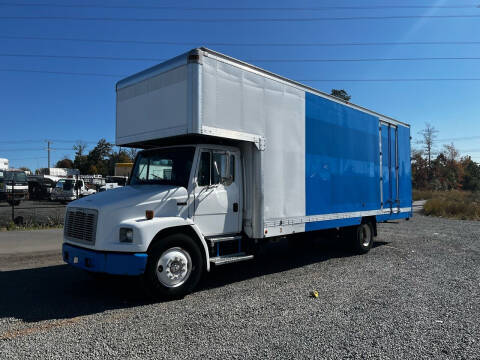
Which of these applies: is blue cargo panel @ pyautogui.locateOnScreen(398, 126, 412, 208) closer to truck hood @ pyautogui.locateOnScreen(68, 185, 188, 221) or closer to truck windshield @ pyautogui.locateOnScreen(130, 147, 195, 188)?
truck windshield @ pyautogui.locateOnScreen(130, 147, 195, 188)

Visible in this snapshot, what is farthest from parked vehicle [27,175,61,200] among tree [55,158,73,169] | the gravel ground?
tree [55,158,73,169]

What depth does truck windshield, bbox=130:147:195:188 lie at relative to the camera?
18.8 feet

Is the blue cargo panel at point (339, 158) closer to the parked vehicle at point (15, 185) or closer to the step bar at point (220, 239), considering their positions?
the step bar at point (220, 239)

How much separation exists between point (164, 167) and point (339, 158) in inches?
163

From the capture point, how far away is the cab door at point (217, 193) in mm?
5730

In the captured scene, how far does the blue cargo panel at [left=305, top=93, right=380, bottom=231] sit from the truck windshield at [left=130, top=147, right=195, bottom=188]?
8.76 ft

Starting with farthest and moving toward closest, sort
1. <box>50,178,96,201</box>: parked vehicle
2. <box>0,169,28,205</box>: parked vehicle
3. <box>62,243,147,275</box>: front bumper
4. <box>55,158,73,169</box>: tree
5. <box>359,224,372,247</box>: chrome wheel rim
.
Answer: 1. <box>55,158,73,169</box>: tree
2. <box>50,178,96,201</box>: parked vehicle
3. <box>0,169,28,205</box>: parked vehicle
4. <box>359,224,372,247</box>: chrome wheel rim
5. <box>62,243,147,275</box>: front bumper

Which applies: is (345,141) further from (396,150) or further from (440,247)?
(440,247)

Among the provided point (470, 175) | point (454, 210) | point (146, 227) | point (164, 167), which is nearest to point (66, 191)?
point (164, 167)

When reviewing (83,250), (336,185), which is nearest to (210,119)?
(83,250)

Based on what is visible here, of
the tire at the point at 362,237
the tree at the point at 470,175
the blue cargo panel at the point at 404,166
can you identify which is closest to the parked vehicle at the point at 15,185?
the tire at the point at 362,237

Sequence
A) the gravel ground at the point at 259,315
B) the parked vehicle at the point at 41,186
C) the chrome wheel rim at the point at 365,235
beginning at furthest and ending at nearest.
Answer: the parked vehicle at the point at 41,186 → the chrome wheel rim at the point at 365,235 → the gravel ground at the point at 259,315

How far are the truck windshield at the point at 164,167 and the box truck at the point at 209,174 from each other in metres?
0.02

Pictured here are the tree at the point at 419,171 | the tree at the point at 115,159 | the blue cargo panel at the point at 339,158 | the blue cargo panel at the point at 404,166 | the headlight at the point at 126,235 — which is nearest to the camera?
the headlight at the point at 126,235
